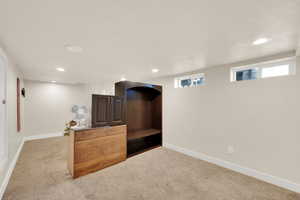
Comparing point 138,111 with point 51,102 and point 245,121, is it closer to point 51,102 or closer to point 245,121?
point 245,121

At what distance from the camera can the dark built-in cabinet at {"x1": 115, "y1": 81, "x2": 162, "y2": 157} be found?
3.53 metres

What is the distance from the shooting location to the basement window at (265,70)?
2115 millimetres

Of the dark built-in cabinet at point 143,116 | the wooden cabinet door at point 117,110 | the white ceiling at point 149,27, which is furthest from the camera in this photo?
the dark built-in cabinet at point 143,116

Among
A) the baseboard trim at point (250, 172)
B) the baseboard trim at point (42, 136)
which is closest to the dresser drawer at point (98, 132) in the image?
the baseboard trim at point (250, 172)

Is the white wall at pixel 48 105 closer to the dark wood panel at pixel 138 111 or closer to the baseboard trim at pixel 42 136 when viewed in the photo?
the baseboard trim at pixel 42 136

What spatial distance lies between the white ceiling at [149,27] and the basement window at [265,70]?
29 centimetres

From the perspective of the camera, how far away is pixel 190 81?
11.5 feet

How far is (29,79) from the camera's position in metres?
4.45

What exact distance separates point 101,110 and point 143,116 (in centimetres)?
159

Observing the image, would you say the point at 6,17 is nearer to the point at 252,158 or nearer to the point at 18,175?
the point at 18,175

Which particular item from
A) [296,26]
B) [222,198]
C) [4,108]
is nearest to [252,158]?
[222,198]

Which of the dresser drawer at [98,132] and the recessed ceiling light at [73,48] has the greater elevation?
the recessed ceiling light at [73,48]

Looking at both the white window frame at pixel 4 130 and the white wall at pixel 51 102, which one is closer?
the white window frame at pixel 4 130

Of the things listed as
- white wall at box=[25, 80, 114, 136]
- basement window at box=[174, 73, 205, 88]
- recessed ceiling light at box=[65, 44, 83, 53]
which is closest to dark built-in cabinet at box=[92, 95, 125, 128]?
recessed ceiling light at box=[65, 44, 83, 53]
